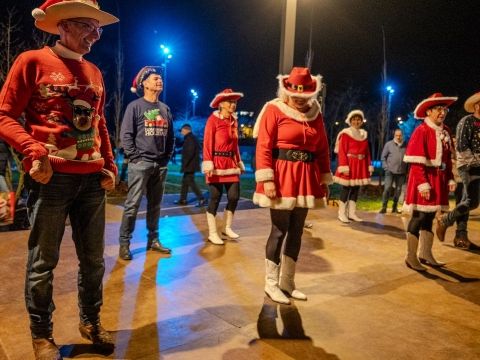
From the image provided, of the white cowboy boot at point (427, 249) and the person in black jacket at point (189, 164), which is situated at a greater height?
the person in black jacket at point (189, 164)

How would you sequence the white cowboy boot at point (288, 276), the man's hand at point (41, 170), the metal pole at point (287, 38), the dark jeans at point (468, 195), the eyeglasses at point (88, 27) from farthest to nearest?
the metal pole at point (287, 38) → the dark jeans at point (468, 195) → the white cowboy boot at point (288, 276) → the eyeglasses at point (88, 27) → the man's hand at point (41, 170)

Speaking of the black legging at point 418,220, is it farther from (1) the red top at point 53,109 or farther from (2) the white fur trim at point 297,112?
(1) the red top at point 53,109

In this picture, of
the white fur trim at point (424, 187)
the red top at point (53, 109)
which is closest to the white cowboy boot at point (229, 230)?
the white fur trim at point (424, 187)

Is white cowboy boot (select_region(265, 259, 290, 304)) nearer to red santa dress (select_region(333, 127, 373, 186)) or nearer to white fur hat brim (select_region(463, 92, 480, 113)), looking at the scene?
white fur hat brim (select_region(463, 92, 480, 113))

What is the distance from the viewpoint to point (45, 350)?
→ 9.06ft

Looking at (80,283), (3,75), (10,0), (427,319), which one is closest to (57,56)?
(80,283)

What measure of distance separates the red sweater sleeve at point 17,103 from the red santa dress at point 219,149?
3.60 m

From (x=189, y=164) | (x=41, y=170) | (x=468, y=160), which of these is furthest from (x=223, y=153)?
(x=189, y=164)

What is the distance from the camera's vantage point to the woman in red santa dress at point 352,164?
27.5 ft

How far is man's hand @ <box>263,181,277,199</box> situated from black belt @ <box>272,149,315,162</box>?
286 millimetres

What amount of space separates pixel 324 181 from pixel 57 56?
105 inches

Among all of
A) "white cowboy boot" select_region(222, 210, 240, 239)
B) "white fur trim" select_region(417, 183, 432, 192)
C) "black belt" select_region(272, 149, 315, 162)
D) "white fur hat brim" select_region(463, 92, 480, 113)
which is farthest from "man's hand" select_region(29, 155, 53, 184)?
"white fur hat brim" select_region(463, 92, 480, 113)

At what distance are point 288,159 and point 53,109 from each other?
82.8 inches

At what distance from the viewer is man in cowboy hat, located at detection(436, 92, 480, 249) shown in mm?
6188
